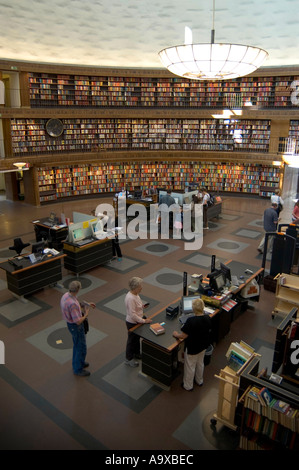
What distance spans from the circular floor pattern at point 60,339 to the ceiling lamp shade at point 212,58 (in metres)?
4.79

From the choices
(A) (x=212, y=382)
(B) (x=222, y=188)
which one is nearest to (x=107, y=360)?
(A) (x=212, y=382)

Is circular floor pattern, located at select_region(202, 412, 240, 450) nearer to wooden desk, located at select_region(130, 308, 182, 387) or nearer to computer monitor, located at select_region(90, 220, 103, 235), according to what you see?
wooden desk, located at select_region(130, 308, 182, 387)

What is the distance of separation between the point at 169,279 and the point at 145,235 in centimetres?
339

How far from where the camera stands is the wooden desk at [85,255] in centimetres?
844

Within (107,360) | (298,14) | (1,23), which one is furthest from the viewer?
(1,23)

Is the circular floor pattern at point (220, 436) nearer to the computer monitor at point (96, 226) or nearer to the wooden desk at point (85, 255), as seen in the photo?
the wooden desk at point (85, 255)

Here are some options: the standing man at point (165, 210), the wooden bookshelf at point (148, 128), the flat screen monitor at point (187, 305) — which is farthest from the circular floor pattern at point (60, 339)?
the wooden bookshelf at point (148, 128)

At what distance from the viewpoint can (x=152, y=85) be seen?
16.6 meters

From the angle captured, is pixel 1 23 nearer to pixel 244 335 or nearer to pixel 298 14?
pixel 298 14

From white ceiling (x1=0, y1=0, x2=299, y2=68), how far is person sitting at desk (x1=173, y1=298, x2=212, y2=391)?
794cm

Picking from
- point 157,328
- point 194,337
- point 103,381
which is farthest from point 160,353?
point 103,381

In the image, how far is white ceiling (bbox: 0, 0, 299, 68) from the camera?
30.2ft
